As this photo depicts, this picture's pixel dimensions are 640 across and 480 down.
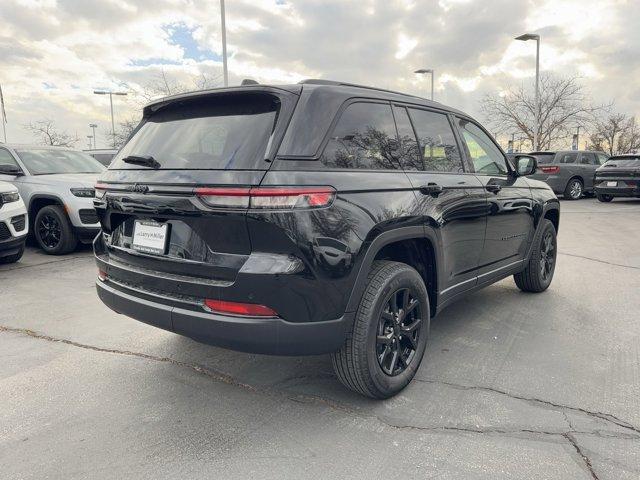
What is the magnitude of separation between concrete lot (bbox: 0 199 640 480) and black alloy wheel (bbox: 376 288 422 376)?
0.22 m

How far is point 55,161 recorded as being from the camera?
830cm

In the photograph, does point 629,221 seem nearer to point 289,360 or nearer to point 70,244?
point 289,360

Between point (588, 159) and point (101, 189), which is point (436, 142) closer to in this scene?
point (101, 189)

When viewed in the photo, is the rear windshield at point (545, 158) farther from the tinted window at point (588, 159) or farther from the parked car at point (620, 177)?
the parked car at point (620, 177)

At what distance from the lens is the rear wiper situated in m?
2.79

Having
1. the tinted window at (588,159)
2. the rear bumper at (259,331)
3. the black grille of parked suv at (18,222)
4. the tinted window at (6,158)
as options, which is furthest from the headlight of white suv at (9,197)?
the tinted window at (588,159)

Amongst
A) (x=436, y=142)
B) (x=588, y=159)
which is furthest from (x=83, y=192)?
(x=588, y=159)

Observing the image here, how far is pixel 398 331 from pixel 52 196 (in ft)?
20.6

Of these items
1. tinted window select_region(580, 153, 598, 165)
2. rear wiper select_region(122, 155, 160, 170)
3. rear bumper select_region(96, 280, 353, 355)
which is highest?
tinted window select_region(580, 153, 598, 165)

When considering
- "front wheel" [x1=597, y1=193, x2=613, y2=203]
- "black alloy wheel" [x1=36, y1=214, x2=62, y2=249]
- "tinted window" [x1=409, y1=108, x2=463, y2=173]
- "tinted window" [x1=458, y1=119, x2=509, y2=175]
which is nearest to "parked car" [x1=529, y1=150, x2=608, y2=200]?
"front wheel" [x1=597, y1=193, x2=613, y2=203]

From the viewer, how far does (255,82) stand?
2801 millimetres

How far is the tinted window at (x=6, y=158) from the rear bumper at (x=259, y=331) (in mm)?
6828

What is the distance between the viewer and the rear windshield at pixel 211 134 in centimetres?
248

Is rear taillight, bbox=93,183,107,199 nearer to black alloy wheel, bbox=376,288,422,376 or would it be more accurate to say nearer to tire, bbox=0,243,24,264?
black alloy wheel, bbox=376,288,422,376
